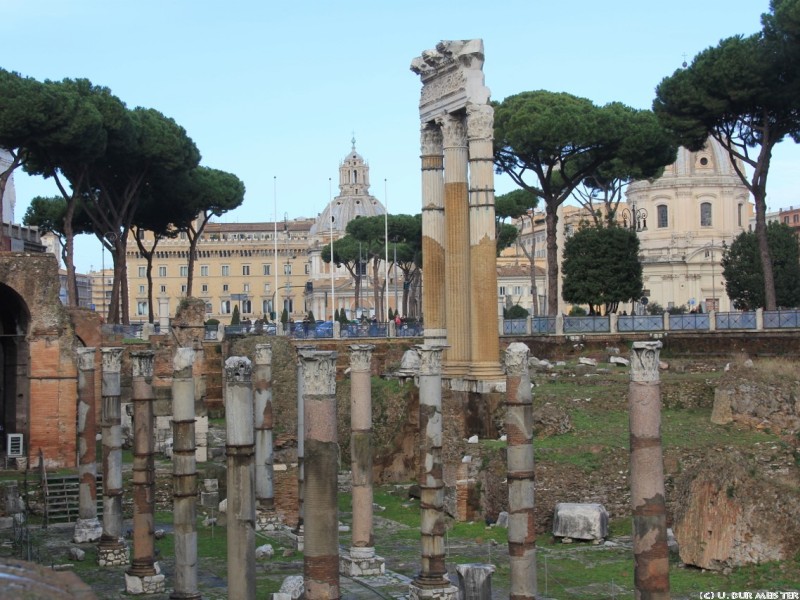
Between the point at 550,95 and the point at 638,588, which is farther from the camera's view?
the point at 550,95

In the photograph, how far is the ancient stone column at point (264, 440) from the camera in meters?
22.0

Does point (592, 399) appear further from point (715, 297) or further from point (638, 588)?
point (715, 297)

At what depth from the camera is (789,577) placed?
50.6ft

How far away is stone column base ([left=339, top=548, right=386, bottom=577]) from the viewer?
17156mm

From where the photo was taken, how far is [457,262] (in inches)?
1002

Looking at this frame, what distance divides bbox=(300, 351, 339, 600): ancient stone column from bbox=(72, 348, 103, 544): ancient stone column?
7.86 metres

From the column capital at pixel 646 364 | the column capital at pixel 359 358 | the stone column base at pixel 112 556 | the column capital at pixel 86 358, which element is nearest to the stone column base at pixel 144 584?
the stone column base at pixel 112 556

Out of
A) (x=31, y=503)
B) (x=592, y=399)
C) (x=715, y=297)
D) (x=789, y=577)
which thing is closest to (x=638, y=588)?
(x=789, y=577)

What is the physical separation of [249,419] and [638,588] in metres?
4.62

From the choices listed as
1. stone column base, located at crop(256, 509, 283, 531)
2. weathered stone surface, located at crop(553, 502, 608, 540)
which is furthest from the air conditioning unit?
weathered stone surface, located at crop(553, 502, 608, 540)

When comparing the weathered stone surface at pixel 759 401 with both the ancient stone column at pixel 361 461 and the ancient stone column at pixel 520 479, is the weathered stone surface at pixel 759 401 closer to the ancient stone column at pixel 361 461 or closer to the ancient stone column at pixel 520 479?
the ancient stone column at pixel 361 461

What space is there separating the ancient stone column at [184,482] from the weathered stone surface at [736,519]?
20.5 ft

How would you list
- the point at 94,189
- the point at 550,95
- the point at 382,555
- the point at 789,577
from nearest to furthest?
1. the point at 789,577
2. the point at 382,555
3. the point at 550,95
4. the point at 94,189

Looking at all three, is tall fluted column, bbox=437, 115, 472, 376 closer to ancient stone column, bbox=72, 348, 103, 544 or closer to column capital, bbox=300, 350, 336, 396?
ancient stone column, bbox=72, 348, 103, 544
